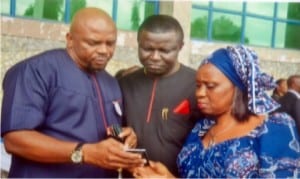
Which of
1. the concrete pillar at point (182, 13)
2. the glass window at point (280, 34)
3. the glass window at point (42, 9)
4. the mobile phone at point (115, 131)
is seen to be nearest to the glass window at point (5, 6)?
the glass window at point (42, 9)

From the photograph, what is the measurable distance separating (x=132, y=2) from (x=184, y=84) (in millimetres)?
3894

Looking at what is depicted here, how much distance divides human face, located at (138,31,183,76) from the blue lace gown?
469 mm

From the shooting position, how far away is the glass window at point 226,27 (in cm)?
675

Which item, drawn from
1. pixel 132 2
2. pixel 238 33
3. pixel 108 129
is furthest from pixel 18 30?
pixel 108 129

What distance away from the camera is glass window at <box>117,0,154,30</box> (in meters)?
5.91

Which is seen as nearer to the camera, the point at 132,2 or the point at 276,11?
the point at 132,2

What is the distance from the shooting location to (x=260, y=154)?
5.67 feet

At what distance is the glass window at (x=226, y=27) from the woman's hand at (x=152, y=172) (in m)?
4.94

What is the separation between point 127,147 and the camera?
1.74 m

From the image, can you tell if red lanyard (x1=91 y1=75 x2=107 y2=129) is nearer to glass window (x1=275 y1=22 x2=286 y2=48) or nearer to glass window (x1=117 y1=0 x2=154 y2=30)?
glass window (x1=117 y1=0 x2=154 y2=30)

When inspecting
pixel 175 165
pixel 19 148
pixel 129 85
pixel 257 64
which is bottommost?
pixel 175 165

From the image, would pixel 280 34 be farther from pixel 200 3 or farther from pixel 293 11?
pixel 200 3

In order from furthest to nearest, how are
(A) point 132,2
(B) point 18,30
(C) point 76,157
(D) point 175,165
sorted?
1. (A) point 132,2
2. (B) point 18,30
3. (D) point 175,165
4. (C) point 76,157

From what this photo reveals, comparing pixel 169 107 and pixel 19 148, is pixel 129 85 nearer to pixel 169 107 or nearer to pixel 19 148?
pixel 169 107
